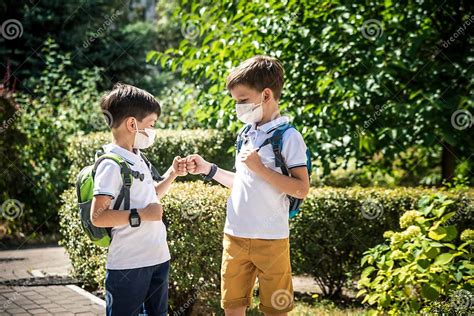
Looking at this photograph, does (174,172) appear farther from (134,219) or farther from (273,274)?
(273,274)

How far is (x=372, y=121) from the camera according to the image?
275 inches

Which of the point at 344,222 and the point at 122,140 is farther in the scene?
the point at 344,222

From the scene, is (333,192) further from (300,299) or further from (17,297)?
(17,297)

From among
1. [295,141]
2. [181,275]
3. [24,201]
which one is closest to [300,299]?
[181,275]

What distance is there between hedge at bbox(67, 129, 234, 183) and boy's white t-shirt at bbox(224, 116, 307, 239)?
163 inches

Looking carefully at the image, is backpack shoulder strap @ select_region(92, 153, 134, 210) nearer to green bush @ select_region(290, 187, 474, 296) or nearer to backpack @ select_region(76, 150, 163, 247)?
backpack @ select_region(76, 150, 163, 247)

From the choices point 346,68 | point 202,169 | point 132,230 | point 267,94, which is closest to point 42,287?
point 202,169

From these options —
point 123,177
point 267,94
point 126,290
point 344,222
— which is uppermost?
point 267,94

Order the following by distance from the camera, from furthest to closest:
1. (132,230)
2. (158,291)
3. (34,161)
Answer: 1. (34,161)
2. (158,291)
3. (132,230)

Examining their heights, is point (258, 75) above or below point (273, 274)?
above

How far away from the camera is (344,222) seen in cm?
538

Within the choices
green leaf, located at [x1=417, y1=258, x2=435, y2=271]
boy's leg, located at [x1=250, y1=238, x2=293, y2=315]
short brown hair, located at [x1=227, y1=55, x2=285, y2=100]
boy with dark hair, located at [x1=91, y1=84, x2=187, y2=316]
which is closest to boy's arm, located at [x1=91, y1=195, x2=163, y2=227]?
boy with dark hair, located at [x1=91, y1=84, x2=187, y2=316]

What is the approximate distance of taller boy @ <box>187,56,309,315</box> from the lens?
3.06m

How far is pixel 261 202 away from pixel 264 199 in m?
0.02
